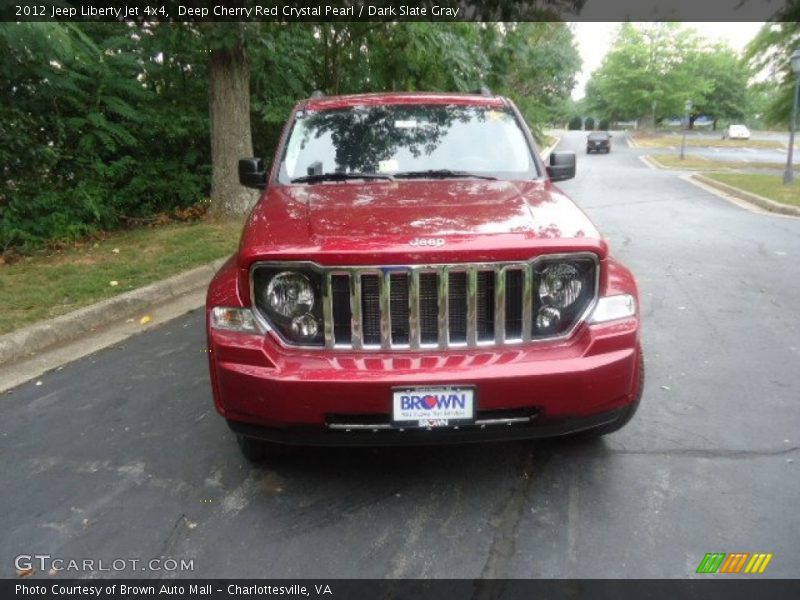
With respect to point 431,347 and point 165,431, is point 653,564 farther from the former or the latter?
point 165,431

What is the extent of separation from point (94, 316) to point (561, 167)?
405cm

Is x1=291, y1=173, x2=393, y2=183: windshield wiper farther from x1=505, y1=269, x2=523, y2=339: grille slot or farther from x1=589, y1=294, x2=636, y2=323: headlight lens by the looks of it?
x1=589, y1=294, x2=636, y2=323: headlight lens

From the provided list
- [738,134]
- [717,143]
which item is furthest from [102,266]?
[738,134]

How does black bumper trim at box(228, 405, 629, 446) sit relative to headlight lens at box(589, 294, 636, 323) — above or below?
below

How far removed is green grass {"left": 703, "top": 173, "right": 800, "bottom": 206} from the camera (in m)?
14.0

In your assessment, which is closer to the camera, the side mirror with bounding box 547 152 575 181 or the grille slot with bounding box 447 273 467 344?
the grille slot with bounding box 447 273 467 344

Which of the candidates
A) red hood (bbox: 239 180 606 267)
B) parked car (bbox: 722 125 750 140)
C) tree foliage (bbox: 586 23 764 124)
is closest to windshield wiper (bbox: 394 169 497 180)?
red hood (bbox: 239 180 606 267)

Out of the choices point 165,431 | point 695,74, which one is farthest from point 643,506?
point 695,74

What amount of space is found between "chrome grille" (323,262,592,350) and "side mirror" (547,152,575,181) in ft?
5.78

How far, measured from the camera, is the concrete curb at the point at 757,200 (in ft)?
41.0

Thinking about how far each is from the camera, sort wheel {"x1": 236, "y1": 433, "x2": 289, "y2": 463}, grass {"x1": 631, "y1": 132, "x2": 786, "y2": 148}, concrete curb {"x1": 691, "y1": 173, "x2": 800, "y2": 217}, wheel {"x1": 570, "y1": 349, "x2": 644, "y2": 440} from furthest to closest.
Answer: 1. grass {"x1": 631, "y1": 132, "x2": 786, "y2": 148}
2. concrete curb {"x1": 691, "y1": 173, "x2": 800, "y2": 217}
3. wheel {"x1": 236, "y1": 433, "x2": 289, "y2": 463}
4. wheel {"x1": 570, "y1": 349, "x2": 644, "y2": 440}

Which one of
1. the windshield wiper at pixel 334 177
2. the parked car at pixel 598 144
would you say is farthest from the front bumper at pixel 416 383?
the parked car at pixel 598 144

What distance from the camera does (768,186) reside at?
16.5 meters

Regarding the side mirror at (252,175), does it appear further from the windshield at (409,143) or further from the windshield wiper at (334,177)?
the windshield wiper at (334,177)
